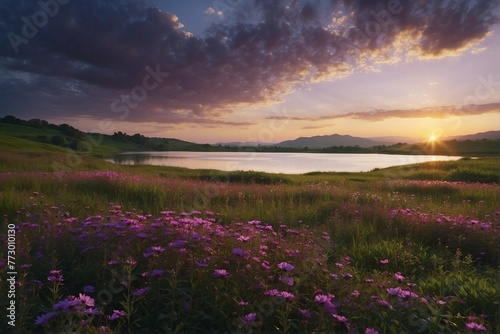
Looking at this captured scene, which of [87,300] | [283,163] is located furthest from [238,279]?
[283,163]

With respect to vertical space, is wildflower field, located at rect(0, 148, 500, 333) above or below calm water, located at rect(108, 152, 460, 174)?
above

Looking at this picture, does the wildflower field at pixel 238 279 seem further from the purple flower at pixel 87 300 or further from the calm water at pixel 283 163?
the calm water at pixel 283 163

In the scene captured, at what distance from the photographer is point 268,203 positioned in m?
10.2

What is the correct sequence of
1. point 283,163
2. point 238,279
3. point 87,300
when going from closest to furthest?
point 87,300, point 238,279, point 283,163

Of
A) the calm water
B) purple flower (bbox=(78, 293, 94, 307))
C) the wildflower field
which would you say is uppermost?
purple flower (bbox=(78, 293, 94, 307))

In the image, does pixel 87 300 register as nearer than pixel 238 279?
Yes

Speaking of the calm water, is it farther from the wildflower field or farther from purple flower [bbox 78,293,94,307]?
purple flower [bbox 78,293,94,307]

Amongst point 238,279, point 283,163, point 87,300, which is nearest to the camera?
point 87,300

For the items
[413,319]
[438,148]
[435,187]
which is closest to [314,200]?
[435,187]

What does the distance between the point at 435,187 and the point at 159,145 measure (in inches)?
6440

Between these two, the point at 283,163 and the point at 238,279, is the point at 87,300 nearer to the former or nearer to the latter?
the point at 238,279

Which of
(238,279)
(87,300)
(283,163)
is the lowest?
(283,163)

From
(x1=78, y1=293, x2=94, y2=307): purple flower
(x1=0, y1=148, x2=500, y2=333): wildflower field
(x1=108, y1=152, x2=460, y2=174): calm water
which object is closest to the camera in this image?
(x1=78, y1=293, x2=94, y2=307): purple flower

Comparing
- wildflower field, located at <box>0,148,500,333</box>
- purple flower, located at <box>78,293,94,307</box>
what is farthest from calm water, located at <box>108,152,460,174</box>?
purple flower, located at <box>78,293,94,307</box>
